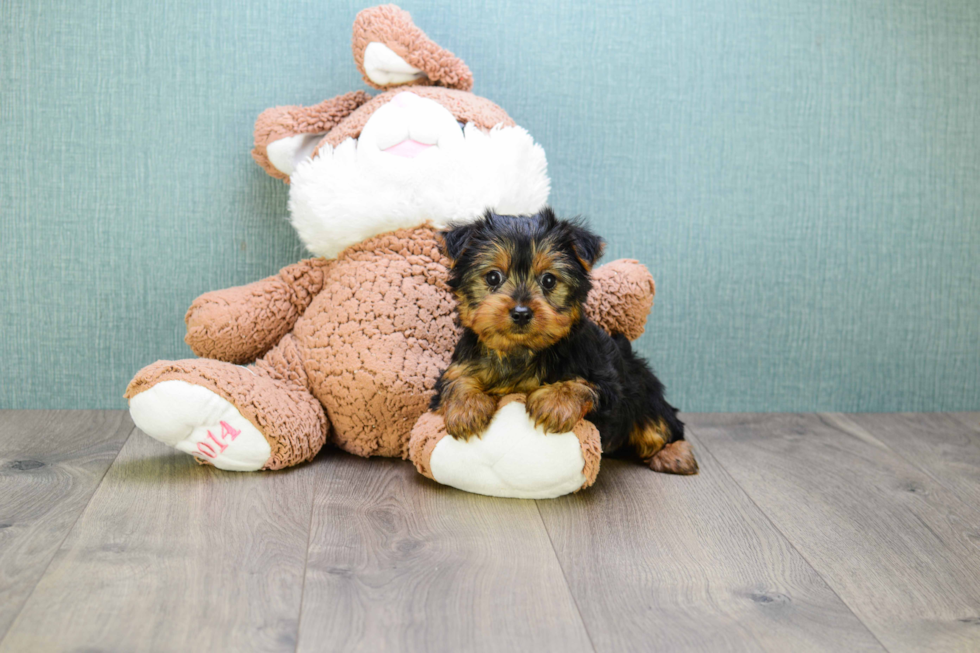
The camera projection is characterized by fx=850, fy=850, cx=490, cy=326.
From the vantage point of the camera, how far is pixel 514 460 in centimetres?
196

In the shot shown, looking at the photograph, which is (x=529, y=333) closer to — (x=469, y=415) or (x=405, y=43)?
(x=469, y=415)

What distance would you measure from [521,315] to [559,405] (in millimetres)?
245

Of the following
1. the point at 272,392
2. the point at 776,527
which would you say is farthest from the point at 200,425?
the point at 776,527

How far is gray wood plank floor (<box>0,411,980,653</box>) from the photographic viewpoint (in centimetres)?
145

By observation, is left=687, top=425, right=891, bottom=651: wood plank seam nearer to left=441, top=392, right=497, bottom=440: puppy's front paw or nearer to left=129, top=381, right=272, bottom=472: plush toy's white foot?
left=441, top=392, right=497, bottom=440: puppy's front paw

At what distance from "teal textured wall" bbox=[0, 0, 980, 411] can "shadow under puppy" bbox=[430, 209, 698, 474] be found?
814 millimetres

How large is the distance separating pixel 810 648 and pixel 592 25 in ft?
6.37

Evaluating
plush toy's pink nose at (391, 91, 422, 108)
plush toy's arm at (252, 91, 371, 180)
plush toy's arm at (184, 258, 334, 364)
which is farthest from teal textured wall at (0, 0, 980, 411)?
plush toy's pink nose at (391, 91, 422, 108)

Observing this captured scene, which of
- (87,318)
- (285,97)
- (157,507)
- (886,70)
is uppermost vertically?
(886,70)

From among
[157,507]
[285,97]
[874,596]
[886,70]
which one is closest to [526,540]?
[874,596]

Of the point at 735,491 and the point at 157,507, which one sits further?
the point at 735,491

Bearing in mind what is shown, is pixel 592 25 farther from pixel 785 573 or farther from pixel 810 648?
pixel 810 648

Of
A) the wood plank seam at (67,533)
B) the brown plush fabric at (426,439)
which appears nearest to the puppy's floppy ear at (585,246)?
the brown plush fabric at (426,439)

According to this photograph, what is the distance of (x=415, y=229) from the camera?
7.50ft
